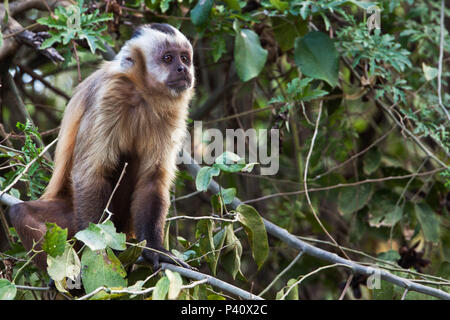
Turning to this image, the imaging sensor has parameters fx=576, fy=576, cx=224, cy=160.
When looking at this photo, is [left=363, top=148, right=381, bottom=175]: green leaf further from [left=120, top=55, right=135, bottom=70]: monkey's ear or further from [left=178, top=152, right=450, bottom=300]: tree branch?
[left=120, top=55, right=135, bottom=70]: monkey's ear

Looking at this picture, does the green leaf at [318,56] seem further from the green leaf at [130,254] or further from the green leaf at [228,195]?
the green leaf at [130,254]

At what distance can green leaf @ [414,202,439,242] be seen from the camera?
16.5 feet

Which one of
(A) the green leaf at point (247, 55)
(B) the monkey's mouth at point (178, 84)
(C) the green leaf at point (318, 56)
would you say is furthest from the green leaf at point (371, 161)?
(B) the monkey's mouth at point (178, 84)

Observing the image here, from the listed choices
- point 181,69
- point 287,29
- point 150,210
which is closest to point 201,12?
point 181,69

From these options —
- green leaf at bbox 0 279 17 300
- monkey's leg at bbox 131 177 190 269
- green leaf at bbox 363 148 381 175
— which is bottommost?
green leaf at bbox 363 148 381 175

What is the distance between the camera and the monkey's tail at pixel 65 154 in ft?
13.2

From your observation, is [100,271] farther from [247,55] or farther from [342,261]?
[247,55]

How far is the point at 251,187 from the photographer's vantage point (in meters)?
6.23

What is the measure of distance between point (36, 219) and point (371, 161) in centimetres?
327

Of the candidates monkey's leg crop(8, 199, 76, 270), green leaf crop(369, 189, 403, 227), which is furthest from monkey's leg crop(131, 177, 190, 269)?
green leaf crop(369, 189, 403, 227)

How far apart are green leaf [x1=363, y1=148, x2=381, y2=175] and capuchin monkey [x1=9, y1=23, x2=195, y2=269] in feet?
7.36

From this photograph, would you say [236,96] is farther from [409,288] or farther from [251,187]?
[409,288]

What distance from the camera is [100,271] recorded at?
280 cm

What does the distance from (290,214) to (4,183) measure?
2.67 m
